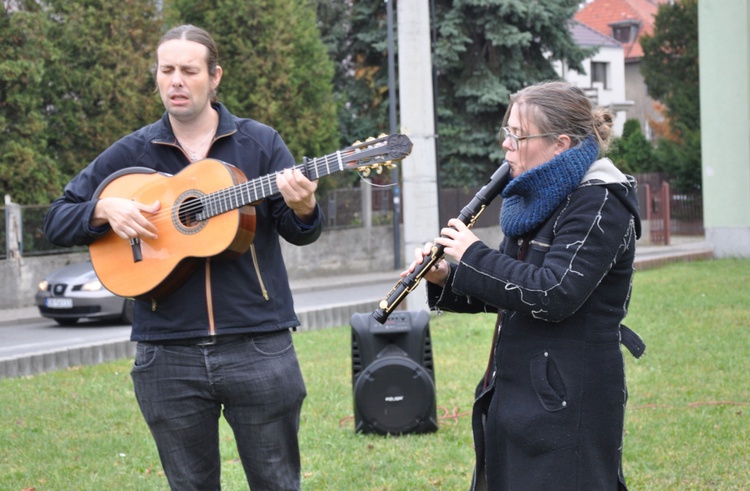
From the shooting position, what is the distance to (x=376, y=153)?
3547 millimetres

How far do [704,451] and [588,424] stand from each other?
9.97 feet

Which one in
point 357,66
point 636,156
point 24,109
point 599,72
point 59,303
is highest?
point 599,72

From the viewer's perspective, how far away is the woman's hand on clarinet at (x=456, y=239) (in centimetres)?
309

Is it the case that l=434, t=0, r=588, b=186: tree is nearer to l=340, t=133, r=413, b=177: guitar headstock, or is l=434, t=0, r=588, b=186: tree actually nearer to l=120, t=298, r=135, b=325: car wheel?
l=120, t=298, r=135, b=325: car wheel

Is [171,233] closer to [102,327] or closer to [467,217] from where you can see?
[467,217]

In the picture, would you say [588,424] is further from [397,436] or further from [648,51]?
[648,51]

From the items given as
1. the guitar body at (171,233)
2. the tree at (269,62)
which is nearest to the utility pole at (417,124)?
the guitar body at (171,233)

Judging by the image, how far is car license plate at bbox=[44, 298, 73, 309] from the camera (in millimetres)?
14601

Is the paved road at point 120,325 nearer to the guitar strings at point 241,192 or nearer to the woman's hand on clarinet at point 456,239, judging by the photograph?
the guitar strings at point 241,192

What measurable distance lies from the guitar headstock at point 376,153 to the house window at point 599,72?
150 feet

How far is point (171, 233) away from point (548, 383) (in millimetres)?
1527

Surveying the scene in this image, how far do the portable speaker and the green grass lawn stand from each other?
109 mm

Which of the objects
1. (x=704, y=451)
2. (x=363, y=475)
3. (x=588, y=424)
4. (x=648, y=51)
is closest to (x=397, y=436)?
(x=363, y=475)

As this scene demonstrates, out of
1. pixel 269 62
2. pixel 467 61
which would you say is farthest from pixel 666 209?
pixel 269 62
